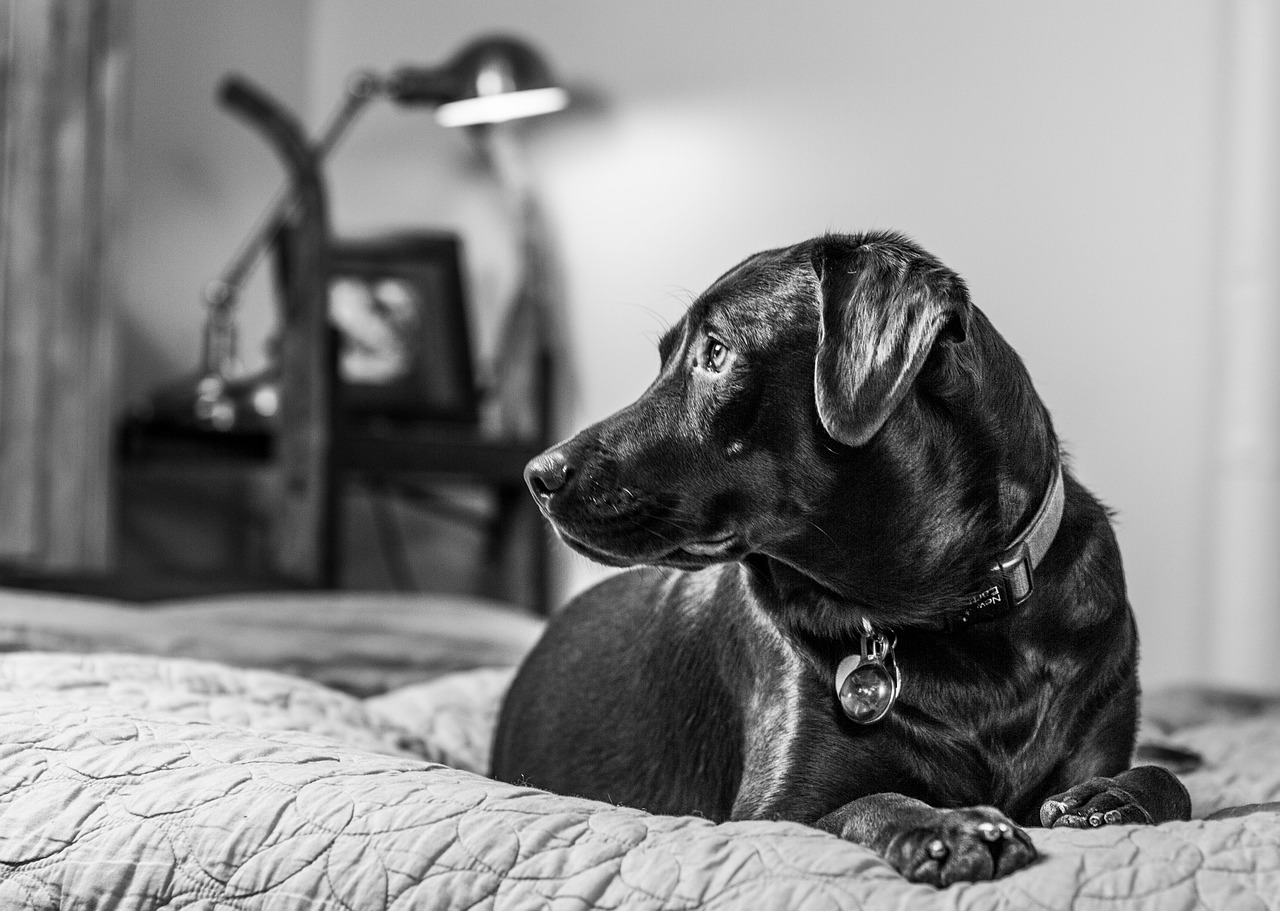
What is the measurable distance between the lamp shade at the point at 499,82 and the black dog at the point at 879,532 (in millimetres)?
2831

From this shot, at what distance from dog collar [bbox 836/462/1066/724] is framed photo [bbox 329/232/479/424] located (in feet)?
10.6

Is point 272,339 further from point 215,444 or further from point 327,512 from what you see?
point 327,512

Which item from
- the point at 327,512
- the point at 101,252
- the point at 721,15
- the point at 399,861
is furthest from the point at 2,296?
the point at 399,861

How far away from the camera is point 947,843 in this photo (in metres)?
0.82

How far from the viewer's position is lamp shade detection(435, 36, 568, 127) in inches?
149

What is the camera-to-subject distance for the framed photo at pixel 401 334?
418 cm

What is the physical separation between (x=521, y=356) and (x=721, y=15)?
44.8 inches

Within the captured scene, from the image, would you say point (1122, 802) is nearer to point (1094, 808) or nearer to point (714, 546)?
point (1094, 808)

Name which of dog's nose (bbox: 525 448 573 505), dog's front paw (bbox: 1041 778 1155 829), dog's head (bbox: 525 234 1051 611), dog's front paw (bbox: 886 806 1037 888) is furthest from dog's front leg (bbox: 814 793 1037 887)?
dog's nose (bbox: 525 448 573 505)

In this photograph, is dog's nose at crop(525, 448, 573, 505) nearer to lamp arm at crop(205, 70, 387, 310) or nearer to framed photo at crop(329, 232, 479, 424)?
lamp arm at crop(205, 70, 387, 310)

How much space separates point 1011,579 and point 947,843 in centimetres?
28

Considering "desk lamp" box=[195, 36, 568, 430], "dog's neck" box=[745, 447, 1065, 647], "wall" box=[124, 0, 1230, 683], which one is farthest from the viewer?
"desk lamp" box=[195, 36, 568, 430]

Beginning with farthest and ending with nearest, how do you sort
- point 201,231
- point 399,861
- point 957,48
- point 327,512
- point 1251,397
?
1. point 201,231
2. point 327,512
3. point 957,48
4. point 1251,397
5. point 399,861

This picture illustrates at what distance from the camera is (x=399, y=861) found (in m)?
0.84
